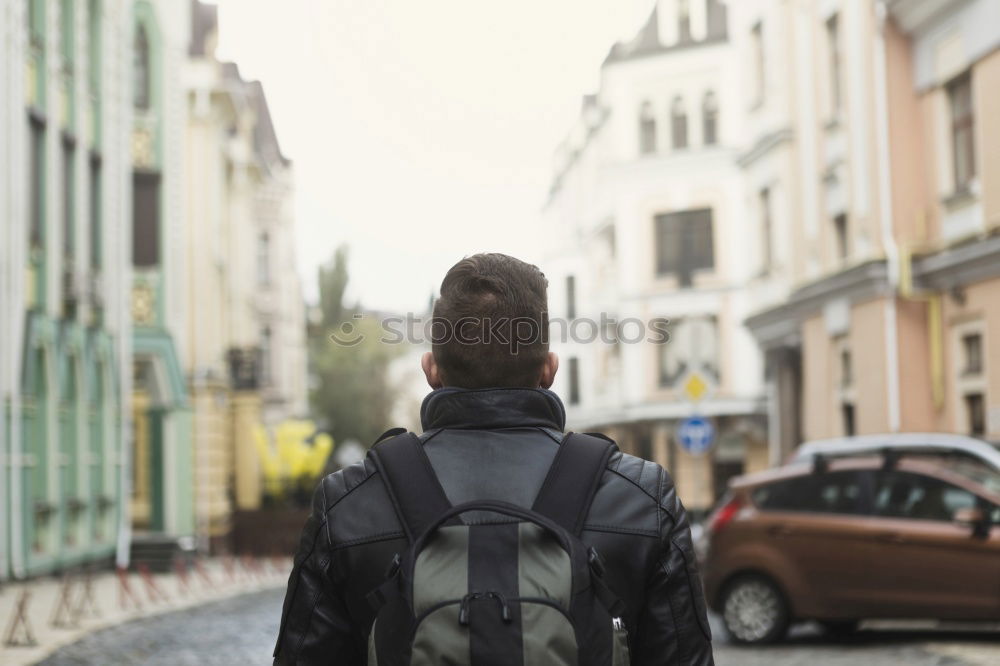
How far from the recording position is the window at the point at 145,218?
3341 cm

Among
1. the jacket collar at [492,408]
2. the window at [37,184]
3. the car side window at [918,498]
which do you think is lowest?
the car side window at [918,498]

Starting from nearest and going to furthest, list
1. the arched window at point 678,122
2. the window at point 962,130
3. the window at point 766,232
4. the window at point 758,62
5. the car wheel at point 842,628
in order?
1. the car wheel at point 842,628
2. the window at point 962,130
3. the window at point 758,62
4. the window at point 766,232
5. the arched window at point 678,122

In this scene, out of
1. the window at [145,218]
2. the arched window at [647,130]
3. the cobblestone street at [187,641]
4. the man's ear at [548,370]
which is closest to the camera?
the man's ear at [548,370]

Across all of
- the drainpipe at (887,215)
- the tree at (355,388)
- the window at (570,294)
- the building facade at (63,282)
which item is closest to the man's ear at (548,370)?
the building facade at (63,282)

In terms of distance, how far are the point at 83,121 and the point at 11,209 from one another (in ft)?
18.0

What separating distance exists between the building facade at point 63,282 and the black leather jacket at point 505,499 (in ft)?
69.1

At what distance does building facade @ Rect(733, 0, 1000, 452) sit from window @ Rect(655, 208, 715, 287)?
23.4m

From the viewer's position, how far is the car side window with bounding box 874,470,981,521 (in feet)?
45.8

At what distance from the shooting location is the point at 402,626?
2646 millimetres

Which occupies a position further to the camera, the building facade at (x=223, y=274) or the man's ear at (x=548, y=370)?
the building facade at (x=223, y=274)

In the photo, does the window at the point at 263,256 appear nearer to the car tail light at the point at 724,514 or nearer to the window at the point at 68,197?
the window at the point at 68,197

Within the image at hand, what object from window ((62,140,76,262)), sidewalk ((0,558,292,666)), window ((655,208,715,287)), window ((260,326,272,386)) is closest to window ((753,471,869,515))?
sidewalk ((0,558,292,666))

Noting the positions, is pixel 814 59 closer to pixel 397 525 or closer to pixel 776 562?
pixel 776 562

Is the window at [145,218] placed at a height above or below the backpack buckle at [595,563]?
above
